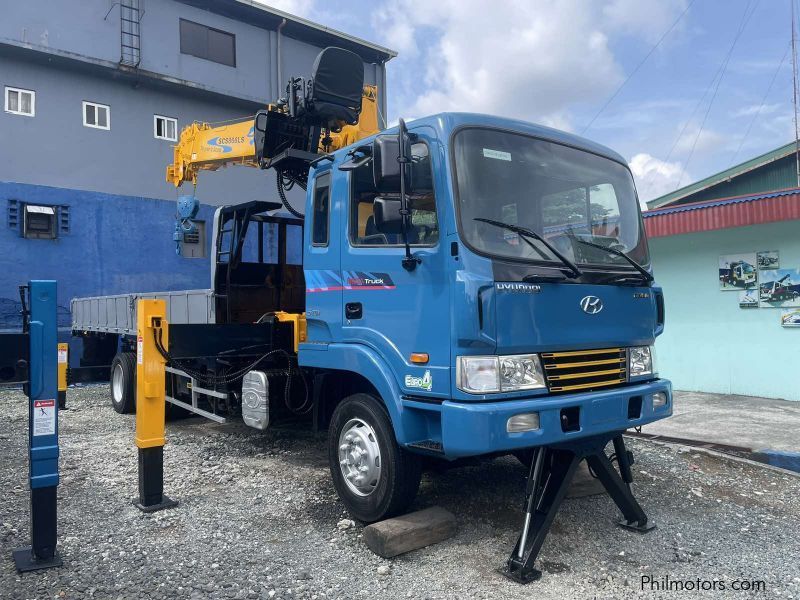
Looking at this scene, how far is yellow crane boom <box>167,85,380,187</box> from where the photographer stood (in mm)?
8045

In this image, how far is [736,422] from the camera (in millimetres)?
7684

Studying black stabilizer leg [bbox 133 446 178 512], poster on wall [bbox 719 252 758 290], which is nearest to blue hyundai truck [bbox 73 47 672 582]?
black stabilizer leg [bbox 133 446 178 512]

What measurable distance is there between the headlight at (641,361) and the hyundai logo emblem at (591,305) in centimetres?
46

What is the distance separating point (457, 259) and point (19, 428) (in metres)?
6.83

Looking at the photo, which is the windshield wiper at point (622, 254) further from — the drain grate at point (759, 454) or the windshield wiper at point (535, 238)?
the drain grate at point (759, 454)

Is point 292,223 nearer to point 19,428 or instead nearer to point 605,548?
point 19,428

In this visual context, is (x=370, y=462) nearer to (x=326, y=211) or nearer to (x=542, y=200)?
(x=326, y=211)

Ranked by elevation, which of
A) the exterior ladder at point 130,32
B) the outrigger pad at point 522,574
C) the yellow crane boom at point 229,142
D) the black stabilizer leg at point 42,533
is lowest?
the outrigger pad at point 522,574

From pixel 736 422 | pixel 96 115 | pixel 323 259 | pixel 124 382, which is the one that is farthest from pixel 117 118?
pixel 736 422

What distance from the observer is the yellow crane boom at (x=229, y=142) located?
317 inches

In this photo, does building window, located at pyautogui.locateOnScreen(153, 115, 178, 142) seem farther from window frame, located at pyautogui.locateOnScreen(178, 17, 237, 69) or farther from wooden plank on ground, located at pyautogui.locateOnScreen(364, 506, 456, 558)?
wooden plank on ground, located at pyautogui.locateOnScreen(364, 506, 456, 558)

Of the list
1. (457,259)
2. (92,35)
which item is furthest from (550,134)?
(92,35)

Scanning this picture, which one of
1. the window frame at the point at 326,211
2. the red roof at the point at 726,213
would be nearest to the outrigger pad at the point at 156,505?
the window frame at the point at 326,211

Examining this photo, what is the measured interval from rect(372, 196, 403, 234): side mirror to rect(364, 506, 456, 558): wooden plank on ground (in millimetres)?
1876
